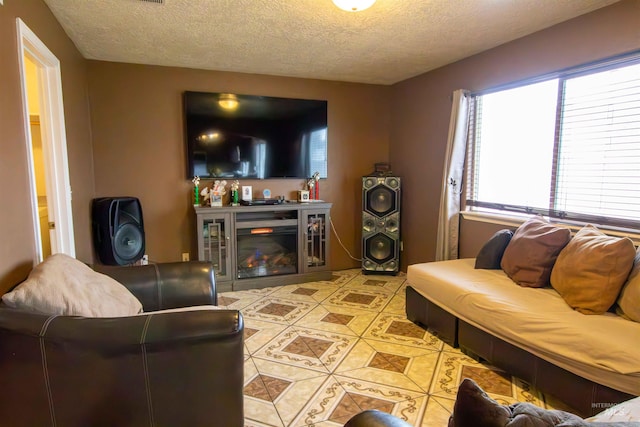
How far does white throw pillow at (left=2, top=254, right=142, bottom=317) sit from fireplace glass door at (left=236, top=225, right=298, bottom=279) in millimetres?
2025

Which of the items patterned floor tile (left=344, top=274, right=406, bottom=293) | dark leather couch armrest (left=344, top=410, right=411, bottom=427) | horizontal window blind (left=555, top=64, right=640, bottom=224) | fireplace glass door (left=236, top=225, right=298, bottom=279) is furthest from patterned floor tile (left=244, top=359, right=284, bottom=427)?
horizontal window blind (left=555, top=64, right=640, bottom=224)

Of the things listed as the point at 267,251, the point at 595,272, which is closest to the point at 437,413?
the point at 595,272

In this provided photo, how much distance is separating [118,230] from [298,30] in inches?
95.2

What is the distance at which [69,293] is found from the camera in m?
1.62

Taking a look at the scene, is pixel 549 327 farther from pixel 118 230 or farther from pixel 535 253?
pixel 118 230

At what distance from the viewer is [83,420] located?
4.46ft

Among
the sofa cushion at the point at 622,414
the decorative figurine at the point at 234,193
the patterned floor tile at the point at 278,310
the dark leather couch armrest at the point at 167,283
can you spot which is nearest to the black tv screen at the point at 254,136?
the decorative figurine at the point at 234,193

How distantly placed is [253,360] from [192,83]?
9.85 ft

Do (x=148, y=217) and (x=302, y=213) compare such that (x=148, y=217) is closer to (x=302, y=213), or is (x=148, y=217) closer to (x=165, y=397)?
(x=302, y=213)

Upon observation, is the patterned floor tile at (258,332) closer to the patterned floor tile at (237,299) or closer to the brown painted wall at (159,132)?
the patterned floor tile at (237,299)

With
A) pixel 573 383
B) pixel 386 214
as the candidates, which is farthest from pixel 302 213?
pixel 573 383

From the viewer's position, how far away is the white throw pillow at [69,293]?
4.88 ft

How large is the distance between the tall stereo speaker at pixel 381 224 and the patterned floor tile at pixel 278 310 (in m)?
1.21

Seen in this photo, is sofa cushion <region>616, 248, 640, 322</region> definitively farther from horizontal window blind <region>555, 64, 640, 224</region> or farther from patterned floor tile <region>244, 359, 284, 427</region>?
patterned floor tile <region>244, 359, 284, 427</region>
